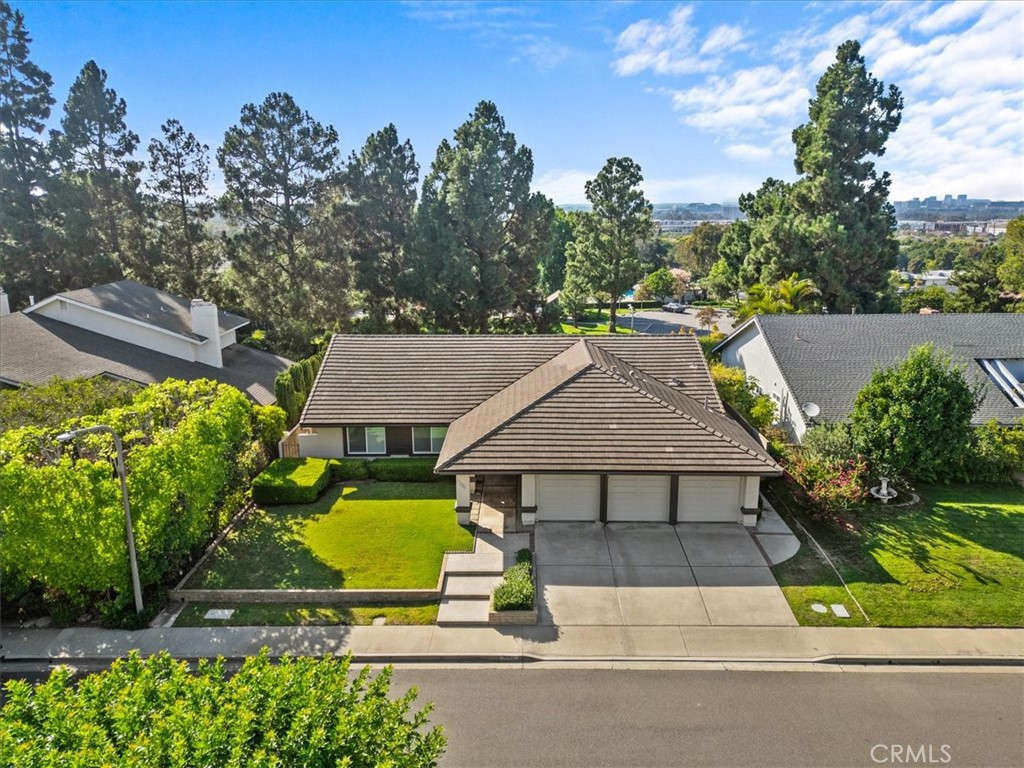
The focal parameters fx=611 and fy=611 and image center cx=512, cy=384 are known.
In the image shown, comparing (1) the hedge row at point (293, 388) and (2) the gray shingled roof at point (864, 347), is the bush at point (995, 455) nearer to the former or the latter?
(2) the gray shingled roof at point (864, 347)

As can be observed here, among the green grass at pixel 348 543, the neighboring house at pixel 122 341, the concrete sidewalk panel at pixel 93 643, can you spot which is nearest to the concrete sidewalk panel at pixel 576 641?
the green grass at pixel 348 543

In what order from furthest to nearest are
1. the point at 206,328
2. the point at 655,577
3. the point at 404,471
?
the point at 206,328 → the point at 404,471 → the point at 655,577

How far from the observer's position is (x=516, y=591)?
15.2 metres

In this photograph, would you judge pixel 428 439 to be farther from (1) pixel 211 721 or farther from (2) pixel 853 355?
(2) pixel 853 355

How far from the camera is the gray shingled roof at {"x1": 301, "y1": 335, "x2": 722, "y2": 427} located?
23.6 metres

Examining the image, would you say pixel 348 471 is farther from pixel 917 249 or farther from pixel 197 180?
pixel 917 249

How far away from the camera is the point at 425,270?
39906mm

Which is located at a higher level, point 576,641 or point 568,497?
point 568,497

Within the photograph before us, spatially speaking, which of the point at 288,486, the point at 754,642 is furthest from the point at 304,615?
the point at 754,642

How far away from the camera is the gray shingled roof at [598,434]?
18.5 meters

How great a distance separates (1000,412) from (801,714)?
19035mm

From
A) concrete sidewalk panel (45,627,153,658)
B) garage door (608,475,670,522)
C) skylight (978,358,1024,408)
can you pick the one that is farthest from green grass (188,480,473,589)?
skylight (978,358,1024,408)

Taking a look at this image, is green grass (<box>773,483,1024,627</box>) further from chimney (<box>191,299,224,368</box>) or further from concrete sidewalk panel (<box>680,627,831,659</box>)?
chimney (<box>191,299,224,368</box>)

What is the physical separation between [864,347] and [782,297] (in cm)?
1375
